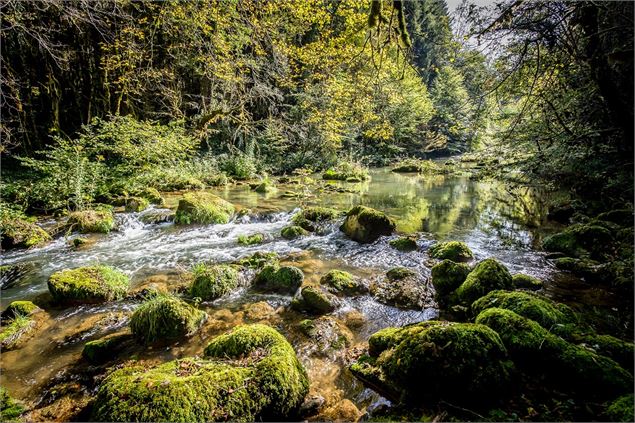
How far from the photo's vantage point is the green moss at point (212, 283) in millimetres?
4797

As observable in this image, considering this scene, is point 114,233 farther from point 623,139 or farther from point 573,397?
point 623,139

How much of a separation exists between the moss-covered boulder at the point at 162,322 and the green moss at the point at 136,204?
722cm

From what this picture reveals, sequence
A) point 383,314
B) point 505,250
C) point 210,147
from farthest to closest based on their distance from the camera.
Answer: point 210,147 < point 505,250 < point 383,314

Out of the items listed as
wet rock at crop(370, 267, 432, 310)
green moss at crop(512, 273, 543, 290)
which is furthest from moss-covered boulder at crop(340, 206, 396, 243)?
green moss at crop(512, 273, 543, 290)

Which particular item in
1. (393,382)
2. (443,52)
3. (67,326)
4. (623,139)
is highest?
(443,52)

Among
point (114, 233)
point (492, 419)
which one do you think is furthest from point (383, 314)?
point (114, 233)

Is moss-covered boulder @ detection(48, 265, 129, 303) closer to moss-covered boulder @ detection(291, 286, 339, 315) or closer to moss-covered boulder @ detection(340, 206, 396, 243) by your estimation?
moss-covered boulder @ detection(291, 286, 339, 315)

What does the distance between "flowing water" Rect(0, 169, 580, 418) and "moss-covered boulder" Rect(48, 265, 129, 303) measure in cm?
17

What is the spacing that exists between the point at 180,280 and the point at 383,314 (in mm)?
3540

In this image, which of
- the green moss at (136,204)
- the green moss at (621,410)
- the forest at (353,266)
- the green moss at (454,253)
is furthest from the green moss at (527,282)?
the green moss at (136,204)

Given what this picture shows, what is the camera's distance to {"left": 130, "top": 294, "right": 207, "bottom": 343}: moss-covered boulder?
3.70 meters

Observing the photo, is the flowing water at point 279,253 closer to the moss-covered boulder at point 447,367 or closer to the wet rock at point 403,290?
the wet rock at point 403,290

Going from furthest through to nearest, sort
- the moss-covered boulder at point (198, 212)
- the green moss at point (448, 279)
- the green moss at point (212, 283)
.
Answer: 1. the moss-covered boulder at point (198, 212)
2. the green moss at point (212, 283)
3. the green moss at point (448, 279)

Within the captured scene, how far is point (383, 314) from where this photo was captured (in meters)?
4.36
